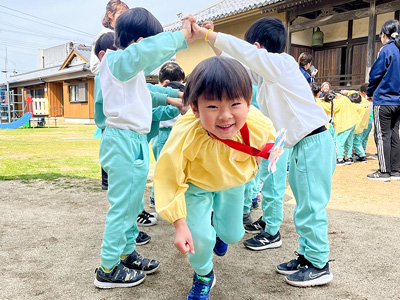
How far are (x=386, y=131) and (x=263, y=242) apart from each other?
143 inches

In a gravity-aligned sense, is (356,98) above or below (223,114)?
above

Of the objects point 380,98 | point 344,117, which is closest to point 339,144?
point 344,117

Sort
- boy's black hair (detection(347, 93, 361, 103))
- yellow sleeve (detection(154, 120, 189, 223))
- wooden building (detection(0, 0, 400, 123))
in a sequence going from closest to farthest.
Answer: yellow sleeve (detection(154, 120, 189, 223)), boy's black hair (detection(347, 93, 361, 103)), wooden building (detection(0, 0, 400, 123))

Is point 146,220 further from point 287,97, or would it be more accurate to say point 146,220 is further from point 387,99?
point 387,99

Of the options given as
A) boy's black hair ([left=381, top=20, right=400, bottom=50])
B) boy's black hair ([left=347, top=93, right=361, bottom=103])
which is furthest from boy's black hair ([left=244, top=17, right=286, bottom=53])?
boy's black hair ([left=347, top=93, right=361, bottom=103])

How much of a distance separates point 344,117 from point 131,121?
5.77 metres

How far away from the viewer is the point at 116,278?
6.56 ft

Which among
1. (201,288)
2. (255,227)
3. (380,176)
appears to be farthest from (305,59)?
(201,288)

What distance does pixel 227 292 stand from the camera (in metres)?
1.94

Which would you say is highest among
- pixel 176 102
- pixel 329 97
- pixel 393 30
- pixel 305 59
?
pixel 393 30

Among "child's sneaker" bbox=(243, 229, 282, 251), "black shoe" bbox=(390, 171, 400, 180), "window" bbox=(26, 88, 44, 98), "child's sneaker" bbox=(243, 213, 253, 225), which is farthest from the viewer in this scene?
"window" bbox=(26, 88, 44, 98)

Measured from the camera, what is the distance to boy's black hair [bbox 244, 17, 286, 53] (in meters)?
2.29

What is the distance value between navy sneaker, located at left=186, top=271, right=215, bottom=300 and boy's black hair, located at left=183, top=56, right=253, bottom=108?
944mm

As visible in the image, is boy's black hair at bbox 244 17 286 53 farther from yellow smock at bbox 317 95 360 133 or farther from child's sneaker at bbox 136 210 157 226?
yellow smock at bbox 317 95 360 133
